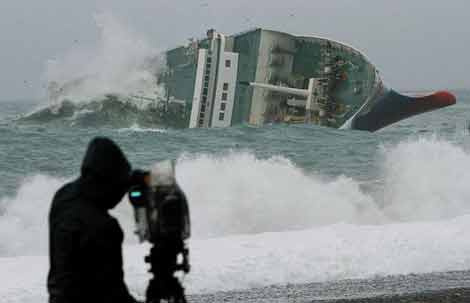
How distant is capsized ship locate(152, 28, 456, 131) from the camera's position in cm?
4669

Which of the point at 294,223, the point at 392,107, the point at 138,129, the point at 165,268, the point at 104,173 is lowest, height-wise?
the point at 294,223

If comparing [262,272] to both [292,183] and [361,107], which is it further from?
[361,107]

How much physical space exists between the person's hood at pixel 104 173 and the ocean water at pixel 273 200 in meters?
5.54

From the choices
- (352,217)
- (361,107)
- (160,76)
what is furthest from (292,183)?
(160,76)

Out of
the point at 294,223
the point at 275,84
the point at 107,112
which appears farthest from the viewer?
the point at 107,112

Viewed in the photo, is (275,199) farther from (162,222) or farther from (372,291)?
(162,222)

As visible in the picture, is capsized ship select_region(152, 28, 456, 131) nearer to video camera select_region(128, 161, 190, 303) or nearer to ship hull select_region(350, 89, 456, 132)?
ship hull select_region(350, 89, 456, 132)

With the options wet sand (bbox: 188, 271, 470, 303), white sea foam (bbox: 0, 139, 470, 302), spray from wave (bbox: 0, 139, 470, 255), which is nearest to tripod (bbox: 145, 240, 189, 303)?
wet sand (bbox: 188, 271, 470, 303)

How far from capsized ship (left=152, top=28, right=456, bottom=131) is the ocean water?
2.27m

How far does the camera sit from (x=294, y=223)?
62.1 feet

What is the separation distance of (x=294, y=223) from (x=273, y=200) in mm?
1161

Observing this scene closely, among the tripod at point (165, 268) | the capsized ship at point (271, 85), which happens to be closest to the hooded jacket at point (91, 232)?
the tripod at point (165, 268)

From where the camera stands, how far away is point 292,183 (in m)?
22.9

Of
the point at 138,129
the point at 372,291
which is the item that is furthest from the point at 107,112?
the point at 372,291
